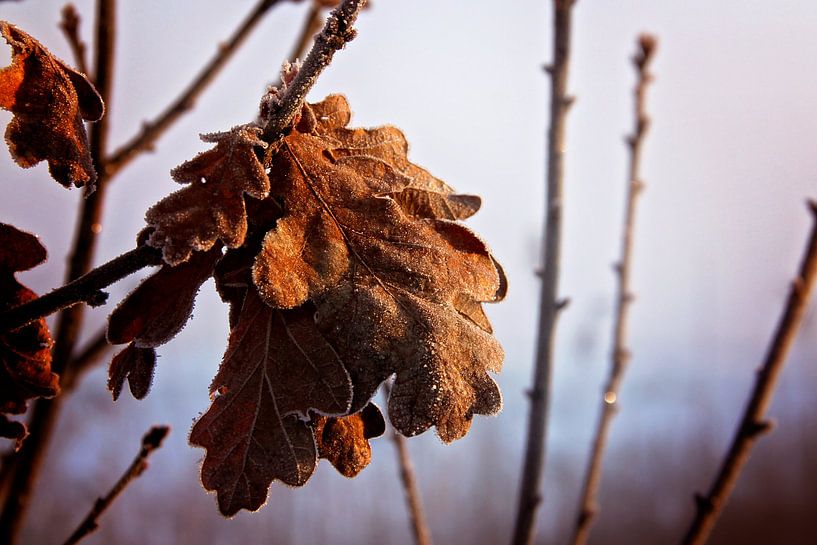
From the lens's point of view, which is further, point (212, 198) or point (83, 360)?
point (83, 360)

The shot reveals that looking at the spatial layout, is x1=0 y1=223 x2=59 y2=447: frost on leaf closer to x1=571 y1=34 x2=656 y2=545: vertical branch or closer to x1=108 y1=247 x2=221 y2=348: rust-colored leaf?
x1=108 y1=247 x2=221 y2=348: rust-colored leaf

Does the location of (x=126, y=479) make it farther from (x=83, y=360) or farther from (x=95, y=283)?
(x=83, y=360)

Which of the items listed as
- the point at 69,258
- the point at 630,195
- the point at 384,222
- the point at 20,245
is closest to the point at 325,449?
the point at 384,222

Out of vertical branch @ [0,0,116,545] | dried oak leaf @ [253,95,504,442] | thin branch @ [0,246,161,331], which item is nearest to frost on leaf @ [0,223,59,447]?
thin branch @ [0,246,161,331]

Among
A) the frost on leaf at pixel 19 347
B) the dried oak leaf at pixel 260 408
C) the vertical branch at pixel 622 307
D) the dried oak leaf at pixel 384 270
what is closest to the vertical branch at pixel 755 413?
the vertical branch at pixel 622 307

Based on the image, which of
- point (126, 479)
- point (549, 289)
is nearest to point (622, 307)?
point (549, 289)

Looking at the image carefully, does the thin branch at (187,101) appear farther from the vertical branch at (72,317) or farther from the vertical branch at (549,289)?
the vertical branch at (549,289)
